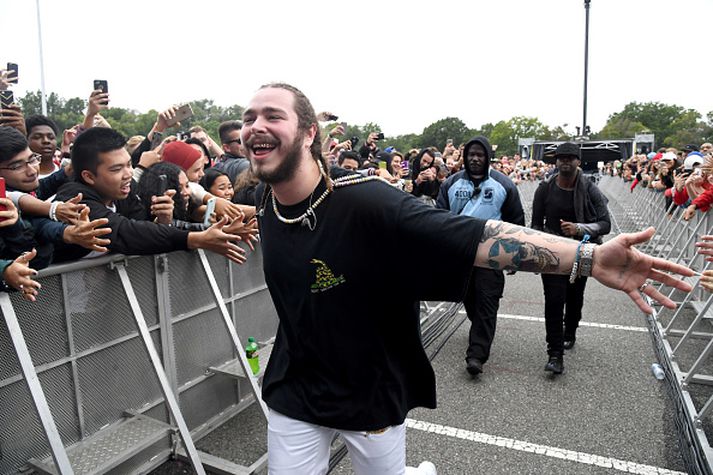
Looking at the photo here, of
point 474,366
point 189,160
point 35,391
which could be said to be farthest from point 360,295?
point 474,366

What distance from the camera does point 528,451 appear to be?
148 inches

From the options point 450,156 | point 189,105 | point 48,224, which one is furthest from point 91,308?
point 450,156

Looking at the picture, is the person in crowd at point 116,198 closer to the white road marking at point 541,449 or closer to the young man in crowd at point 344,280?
the young man in crowd at point 344,280

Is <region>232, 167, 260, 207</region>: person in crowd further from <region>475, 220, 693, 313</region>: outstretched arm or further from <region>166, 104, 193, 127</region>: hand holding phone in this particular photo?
<region>475, 220, 693, 313</region>: outstretched arm

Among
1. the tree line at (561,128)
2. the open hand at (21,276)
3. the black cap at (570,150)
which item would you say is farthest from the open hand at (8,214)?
the tree line at (561,128)

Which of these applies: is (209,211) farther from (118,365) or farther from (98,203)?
(118,365)

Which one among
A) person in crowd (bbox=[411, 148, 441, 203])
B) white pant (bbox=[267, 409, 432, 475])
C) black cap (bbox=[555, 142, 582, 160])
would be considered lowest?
white pant (bbox=[267, 409, 432, 475])

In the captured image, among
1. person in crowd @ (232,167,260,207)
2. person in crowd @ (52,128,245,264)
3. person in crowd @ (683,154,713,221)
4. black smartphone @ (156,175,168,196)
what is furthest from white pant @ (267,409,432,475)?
person in crowd @ (683,154,713,221)

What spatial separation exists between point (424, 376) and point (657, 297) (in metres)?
0.99

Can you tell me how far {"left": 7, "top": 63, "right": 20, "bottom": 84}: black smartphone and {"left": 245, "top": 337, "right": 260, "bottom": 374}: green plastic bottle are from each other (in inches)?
133

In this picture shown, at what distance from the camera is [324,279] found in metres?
2.08

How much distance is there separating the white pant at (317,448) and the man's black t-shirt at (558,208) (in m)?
3.91

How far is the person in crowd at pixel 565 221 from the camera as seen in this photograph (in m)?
5.12

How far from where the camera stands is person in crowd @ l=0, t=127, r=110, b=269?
2.67 metres
